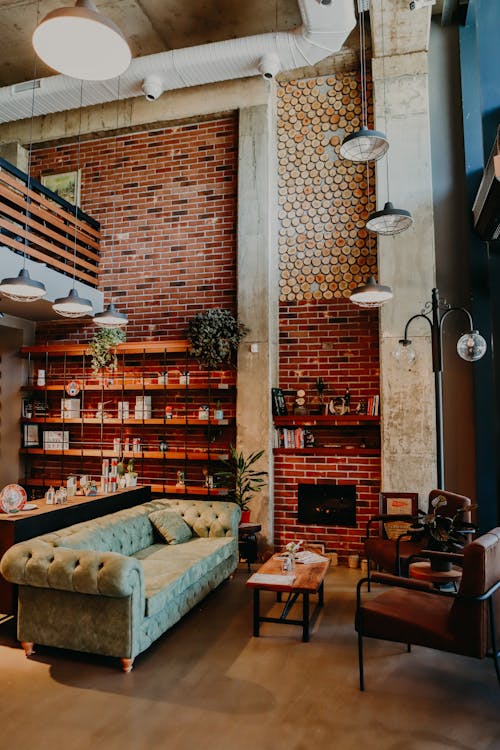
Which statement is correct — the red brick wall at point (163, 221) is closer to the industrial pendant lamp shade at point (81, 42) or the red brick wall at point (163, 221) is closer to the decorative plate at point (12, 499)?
the decorative plate at point (12, 499)

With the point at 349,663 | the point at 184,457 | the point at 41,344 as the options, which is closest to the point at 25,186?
the point at 41,344

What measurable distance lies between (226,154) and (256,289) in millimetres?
1895

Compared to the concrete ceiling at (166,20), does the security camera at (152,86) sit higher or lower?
lower

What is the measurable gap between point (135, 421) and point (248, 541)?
2.01 meters

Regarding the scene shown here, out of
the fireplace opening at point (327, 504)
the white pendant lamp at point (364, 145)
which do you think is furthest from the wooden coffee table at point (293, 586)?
the white pendant lamp at point (364, 145)

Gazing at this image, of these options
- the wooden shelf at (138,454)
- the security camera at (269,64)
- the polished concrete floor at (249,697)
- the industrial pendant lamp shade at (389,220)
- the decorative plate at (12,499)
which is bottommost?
the polished concrete floor at (249,697)

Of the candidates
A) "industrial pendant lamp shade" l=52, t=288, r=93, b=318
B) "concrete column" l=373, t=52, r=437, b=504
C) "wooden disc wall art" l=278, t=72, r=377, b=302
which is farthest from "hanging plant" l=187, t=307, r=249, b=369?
"concrete column" l=373, t=52, r=437, b=504

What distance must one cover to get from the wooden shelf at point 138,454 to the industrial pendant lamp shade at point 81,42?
4434mm

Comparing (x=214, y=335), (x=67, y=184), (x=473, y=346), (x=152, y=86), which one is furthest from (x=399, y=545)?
(x=67, y=184)

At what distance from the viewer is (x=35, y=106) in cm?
643

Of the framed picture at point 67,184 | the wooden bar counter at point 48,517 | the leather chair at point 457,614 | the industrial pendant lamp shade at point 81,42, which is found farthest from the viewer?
the framed picture at point 67,184

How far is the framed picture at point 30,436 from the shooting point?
269 inches

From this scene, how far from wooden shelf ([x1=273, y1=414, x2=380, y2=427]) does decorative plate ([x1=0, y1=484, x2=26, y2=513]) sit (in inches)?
113

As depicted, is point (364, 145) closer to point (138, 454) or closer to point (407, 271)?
point (407, 271)
